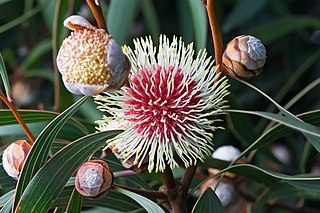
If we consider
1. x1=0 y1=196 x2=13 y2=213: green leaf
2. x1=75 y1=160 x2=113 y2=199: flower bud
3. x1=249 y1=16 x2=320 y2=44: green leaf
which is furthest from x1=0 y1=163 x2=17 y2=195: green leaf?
x1=249 y1=16 x2=320 y2=44: green leaf

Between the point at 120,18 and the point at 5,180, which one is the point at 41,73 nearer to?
the point at 120,18

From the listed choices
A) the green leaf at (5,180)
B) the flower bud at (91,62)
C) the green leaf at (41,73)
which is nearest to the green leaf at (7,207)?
the green leaf at (5,180)

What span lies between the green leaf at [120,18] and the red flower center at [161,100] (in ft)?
1.96

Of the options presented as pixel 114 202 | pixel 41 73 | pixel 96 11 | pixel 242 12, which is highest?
pixel 96 11

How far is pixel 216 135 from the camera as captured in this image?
1.93m

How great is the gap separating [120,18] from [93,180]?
763mm

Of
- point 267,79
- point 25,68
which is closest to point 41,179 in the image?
point 25,68

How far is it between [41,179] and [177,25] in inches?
55.9

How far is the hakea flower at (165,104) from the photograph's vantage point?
3.30ft

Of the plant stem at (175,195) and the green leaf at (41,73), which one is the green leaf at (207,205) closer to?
the plant stem at (175,195)

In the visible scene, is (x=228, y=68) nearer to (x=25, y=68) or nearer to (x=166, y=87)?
(x=166, y=87)

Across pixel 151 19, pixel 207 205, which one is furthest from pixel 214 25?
pixel 151 19

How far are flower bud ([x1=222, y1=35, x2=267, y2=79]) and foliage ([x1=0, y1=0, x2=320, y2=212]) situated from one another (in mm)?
44

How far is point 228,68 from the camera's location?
0.95 metres
